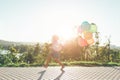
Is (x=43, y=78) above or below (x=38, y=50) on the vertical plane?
below

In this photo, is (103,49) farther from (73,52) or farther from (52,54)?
(52,54)

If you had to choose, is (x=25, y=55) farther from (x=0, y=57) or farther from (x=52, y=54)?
(x=52, y=54)

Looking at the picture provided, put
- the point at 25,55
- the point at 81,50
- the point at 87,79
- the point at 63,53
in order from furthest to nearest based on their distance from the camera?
1. the point at 25,55
2. the point at 63,53
3. the point at 81,50
4. the point at 87,79

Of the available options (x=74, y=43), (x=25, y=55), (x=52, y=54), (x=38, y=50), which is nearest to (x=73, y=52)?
(x=74, y=43)

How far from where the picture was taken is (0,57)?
2386cm

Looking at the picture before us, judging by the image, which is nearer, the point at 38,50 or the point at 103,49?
the point at 103,49

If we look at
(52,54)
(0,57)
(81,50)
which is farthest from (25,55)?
(52,54)

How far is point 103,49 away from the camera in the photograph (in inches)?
Result: 1284

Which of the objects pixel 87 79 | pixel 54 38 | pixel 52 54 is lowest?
pixel 87 79

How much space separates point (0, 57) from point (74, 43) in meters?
12.7

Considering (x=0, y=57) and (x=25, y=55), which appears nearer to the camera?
(x=0, y=57)

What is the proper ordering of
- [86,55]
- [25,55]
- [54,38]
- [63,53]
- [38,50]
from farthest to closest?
[38,50] < [25,55] < [63,53] < [86,55] < [54,38]

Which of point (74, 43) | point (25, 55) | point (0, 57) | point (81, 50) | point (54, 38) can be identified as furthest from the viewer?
point (25, 55)

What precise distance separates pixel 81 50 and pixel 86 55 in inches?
101
